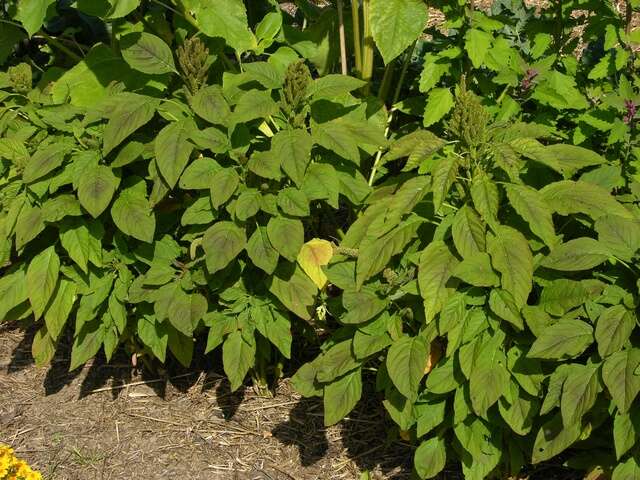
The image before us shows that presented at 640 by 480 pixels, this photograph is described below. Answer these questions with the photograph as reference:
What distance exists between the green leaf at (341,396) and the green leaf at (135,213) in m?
0.75

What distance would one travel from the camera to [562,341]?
2.55 meters

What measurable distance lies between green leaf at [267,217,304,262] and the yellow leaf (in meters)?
0.22

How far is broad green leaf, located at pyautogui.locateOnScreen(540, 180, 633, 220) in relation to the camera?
271 cm

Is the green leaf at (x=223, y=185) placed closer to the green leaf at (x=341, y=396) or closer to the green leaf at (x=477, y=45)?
the green leaf at (x=341, y=396)

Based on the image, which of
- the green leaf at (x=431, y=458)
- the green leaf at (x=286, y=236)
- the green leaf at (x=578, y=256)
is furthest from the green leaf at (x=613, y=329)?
the green leaf at (x=286, y=236)

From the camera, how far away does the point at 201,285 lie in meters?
3.21

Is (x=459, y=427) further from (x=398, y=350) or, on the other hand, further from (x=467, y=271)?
(x=467, y=271)

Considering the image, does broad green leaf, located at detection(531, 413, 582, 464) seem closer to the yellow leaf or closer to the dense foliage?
the dense foliage

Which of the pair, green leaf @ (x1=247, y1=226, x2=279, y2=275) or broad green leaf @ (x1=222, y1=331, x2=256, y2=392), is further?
broad green leaf @ (x1=222, y1=331, x2=256, y2=392)

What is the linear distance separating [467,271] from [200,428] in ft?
5.02

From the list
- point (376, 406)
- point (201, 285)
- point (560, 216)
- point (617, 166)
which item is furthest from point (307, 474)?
point (617, 166)

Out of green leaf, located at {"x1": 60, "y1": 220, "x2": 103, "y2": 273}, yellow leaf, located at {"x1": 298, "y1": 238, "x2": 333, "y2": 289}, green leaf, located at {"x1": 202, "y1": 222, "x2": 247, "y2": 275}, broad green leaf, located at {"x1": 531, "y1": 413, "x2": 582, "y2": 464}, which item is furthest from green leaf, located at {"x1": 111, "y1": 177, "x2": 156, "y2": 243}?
broad green leaf, located at {"x1": 531, "y1": 413, "x2": 582, "y2": 464}

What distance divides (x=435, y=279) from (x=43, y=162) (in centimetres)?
133

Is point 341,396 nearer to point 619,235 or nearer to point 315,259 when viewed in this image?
point 315,259
